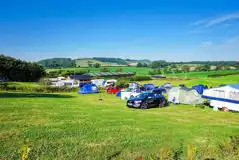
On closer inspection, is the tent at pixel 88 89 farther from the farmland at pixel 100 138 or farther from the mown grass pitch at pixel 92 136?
the farmland at pixel 100 138

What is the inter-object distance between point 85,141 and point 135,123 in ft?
14.3

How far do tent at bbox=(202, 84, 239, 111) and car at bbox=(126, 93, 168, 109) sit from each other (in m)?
4.46

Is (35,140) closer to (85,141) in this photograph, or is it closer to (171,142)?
(85,141)

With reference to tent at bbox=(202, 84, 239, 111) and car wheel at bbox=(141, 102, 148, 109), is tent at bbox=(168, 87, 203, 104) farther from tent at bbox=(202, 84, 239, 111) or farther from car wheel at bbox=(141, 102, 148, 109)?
car wheel at bbox=(141, 102, 148, 109)

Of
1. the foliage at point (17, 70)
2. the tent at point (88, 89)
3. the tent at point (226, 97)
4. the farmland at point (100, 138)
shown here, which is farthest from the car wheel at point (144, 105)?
the foliage at point (17, 70)

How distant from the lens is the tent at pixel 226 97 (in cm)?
1950

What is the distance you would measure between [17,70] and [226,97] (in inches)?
2837

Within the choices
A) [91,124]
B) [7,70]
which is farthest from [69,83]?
[91,124]

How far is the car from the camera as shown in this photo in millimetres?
20406

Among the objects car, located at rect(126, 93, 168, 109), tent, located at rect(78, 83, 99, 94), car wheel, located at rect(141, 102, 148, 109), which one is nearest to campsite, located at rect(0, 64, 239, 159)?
car, located at rect(126, 93, 168, 109)

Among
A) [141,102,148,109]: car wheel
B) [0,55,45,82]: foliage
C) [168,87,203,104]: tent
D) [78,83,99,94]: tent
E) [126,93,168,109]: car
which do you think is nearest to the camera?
[126,93,168,109]: car

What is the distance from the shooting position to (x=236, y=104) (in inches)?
764

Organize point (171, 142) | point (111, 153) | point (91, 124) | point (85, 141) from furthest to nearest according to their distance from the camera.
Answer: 1. point (91, 124)
2. point (171, 142)
3. point (85, 141)
4. point (111, 153)

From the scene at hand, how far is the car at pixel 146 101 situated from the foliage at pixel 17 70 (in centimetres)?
6645
